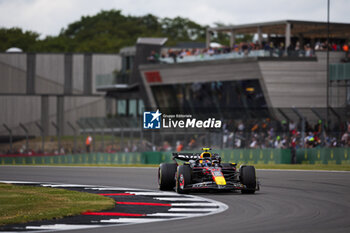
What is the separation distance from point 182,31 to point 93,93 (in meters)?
53.5

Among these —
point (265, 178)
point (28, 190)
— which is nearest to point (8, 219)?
point (28, 190)

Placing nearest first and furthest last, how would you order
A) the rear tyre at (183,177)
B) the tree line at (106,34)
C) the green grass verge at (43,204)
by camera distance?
1. the green grass verge at (43,204)
2. the rear tyre at (183,177)
3. the tree line at (106,34)

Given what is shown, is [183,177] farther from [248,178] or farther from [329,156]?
[329,156]

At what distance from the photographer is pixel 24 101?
66.6m

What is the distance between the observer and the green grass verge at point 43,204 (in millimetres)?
12984

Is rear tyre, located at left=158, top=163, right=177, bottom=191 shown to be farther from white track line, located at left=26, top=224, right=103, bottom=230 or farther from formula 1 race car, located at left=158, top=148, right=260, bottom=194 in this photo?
white track line, located at left=26, top=224, right=103, bottom=230

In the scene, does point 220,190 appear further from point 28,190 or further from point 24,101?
point 24,101

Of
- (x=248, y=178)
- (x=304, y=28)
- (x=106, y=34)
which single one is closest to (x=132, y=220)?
(x=248, y=178)

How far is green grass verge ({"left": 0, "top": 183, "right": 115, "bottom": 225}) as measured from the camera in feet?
42.6

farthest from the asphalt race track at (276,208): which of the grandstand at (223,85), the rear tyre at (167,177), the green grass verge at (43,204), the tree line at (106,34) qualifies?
the tree line at (106,34)

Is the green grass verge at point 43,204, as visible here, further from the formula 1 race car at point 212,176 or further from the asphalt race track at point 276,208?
the formula 1 race car at point 212,176

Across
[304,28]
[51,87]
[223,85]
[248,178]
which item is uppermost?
[304,28]

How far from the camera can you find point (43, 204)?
15047mm

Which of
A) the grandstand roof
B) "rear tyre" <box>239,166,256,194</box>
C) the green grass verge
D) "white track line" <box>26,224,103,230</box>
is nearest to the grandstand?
the grandstand roof
